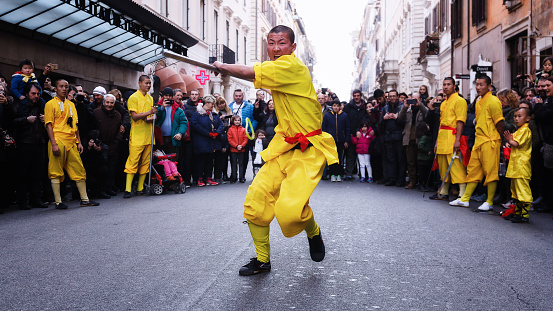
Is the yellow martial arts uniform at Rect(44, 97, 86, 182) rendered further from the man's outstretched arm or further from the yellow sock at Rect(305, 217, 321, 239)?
the man's outstretched arm

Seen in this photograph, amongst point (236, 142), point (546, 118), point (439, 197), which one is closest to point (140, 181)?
point (236, 142)

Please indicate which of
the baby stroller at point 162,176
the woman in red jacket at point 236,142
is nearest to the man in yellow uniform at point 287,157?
the baby stroller at point 162,176

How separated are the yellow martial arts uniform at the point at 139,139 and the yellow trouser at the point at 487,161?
5.70 metres

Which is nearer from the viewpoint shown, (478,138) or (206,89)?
(478,138)

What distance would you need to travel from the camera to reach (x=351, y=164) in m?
14.9

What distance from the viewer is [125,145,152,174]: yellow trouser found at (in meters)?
10.7

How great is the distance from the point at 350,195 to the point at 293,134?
635 cm

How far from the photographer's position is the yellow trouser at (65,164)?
9032mm

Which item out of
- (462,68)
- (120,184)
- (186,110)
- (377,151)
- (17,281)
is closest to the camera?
(17,281)

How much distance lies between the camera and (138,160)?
10.8m

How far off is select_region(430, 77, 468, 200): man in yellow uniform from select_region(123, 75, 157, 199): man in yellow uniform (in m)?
5.09

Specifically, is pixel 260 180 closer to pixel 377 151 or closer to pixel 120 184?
pixel 120 184

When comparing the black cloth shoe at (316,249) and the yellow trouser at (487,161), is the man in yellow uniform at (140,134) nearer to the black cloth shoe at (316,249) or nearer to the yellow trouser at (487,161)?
the yellow trouser at (487,161)

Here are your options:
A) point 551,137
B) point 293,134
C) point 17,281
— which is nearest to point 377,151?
point 551,137
